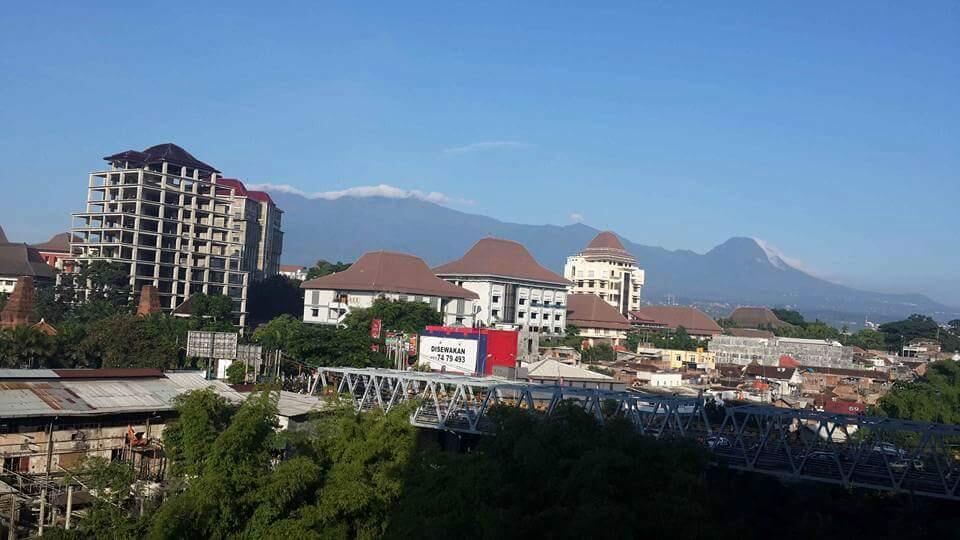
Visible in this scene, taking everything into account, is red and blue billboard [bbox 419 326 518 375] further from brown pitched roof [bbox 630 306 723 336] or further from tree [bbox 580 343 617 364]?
brown pitched roof [bbox 630 306 723 336]

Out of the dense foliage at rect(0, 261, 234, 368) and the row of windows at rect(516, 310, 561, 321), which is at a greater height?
the row of windows at rect(516, 310, 561, 321)

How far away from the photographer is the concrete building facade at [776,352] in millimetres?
70062

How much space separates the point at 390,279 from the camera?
66.4 m

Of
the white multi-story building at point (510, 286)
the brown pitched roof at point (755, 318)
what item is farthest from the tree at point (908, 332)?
the white multi-story building at point (510, 286)

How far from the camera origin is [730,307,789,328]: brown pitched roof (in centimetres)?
12019

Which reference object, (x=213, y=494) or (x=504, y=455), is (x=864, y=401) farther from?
(x=213, y=494)

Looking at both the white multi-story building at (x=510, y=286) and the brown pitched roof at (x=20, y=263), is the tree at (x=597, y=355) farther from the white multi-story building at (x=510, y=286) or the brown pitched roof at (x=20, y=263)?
the brown pitched roof at (x=20, y=263)

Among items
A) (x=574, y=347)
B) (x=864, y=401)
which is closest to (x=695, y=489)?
(x=864, y=401)

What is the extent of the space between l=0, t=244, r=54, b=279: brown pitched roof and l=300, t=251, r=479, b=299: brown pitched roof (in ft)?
79.1

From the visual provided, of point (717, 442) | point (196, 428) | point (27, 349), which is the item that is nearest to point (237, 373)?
point (27, 349)

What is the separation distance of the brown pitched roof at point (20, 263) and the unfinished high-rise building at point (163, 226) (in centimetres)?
803

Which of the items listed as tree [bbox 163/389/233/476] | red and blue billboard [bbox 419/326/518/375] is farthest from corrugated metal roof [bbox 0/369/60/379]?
red and blue billboard [bbox 419/326/518/375]

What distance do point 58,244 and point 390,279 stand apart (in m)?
46.4

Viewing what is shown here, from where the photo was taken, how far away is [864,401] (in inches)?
1921
